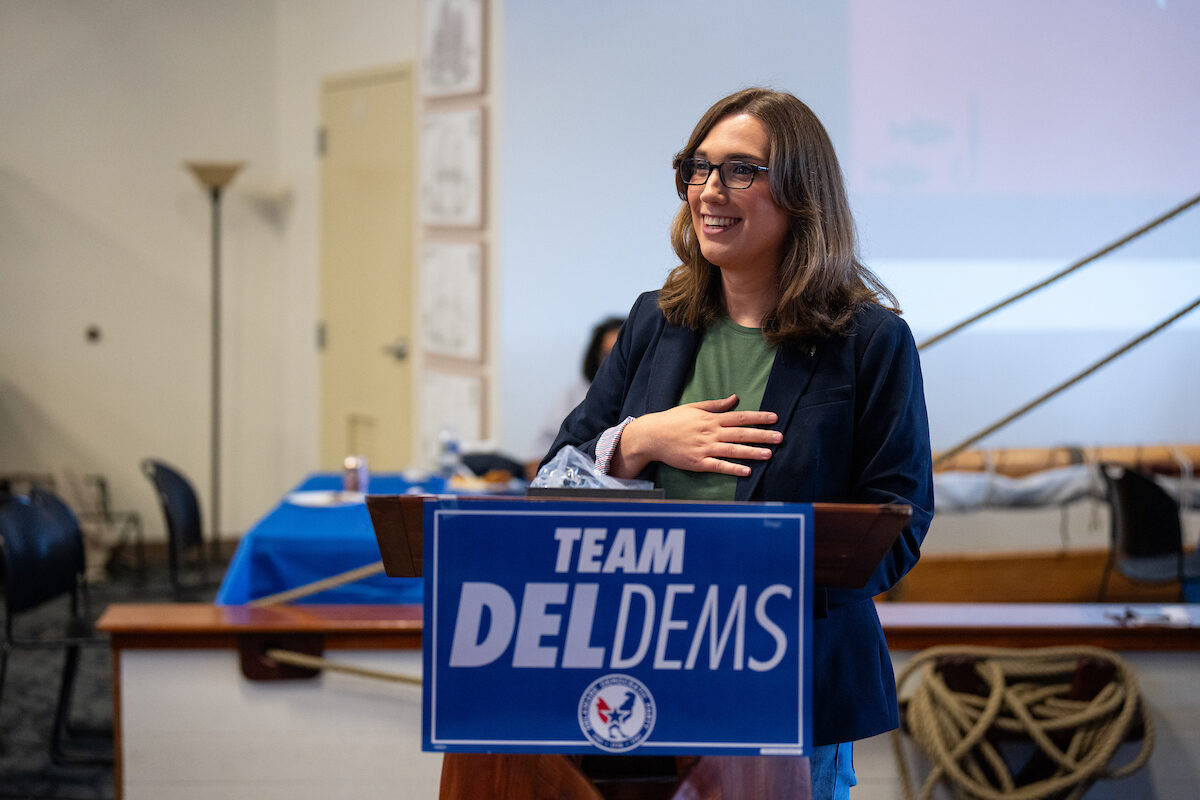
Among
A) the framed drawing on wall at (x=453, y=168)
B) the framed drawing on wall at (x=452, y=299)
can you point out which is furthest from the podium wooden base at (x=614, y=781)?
the framed drawing on wall at (x=453, y=168)

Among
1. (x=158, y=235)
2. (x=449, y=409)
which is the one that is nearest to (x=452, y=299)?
(x=449, y=409)

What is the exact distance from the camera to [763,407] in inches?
54.7

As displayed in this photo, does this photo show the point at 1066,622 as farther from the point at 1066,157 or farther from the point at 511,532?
the point at 1066,157

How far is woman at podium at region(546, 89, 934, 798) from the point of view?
4.44 feet

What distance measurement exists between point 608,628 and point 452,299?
424 centimetres

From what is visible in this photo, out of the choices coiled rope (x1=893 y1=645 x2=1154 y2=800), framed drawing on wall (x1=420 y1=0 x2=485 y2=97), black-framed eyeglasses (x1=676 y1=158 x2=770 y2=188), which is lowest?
coiled rope (x1=893 y1=645 x2=1154 y2=800)

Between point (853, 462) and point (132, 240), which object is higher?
point (132, 240)

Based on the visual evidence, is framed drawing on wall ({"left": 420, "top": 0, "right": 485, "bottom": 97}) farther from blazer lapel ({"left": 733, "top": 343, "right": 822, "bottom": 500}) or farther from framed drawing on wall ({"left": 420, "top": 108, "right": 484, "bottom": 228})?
blazer lapel ({"left": 733, "top": 343, "right": 822, "bottom": 500})

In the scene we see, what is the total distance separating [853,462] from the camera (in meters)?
1.39

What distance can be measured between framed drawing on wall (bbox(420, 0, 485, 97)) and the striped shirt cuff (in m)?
3.88

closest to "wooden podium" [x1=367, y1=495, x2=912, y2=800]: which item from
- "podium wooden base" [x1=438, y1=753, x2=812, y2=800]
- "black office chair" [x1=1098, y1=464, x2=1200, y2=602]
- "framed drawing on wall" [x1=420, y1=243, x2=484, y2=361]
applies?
"podium wooden base" [x1=438, y1=753, x2=812, y2=800]

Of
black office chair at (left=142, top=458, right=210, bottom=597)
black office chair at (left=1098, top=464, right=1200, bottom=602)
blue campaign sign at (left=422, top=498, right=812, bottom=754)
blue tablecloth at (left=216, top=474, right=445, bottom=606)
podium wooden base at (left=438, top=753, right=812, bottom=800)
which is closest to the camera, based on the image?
blue campaign sign at (left=422, top=498, right=812, bottom=754)

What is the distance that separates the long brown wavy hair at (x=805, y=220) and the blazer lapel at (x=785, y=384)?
0.02 metres

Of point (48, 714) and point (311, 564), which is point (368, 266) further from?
point (311, 564)
